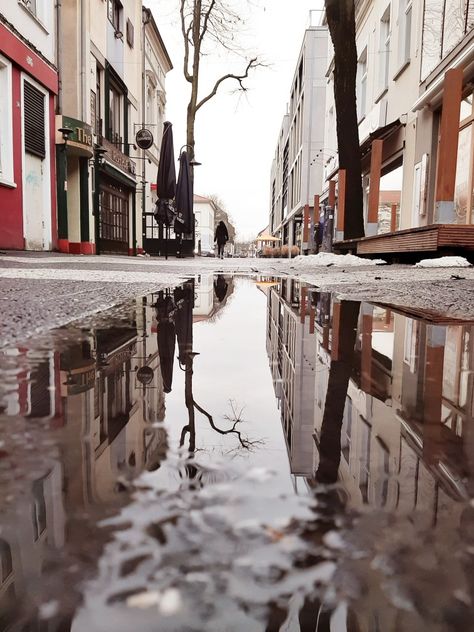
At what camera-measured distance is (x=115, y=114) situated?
717 inches

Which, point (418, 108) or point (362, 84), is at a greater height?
point (362, 84)

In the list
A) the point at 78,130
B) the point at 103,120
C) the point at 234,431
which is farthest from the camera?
the point at 103,120

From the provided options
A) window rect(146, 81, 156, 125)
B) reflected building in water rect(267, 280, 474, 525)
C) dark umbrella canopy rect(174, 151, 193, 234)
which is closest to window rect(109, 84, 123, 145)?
dark umbrella canopy rect(174, 151, 193, 234)

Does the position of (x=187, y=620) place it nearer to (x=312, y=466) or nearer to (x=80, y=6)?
(x=312, y=466)

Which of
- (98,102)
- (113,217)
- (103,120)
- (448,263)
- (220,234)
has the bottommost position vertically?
(448,263)

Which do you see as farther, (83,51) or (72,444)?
(83,51)

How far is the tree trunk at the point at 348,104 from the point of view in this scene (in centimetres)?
1065

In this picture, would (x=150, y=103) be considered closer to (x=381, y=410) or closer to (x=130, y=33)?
(x=130, y=33)

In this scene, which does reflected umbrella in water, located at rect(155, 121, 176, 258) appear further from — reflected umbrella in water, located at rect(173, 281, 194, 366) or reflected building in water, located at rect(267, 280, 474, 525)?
reflected building in water, located at rect(267, 280, 474, 525)

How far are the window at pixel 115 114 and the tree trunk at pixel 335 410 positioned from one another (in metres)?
17.7

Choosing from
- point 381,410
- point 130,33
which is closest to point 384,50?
point 130,33

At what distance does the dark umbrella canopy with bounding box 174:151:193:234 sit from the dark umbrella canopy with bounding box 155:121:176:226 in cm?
263

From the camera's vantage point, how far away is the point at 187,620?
31cm

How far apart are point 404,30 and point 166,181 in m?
7.11
